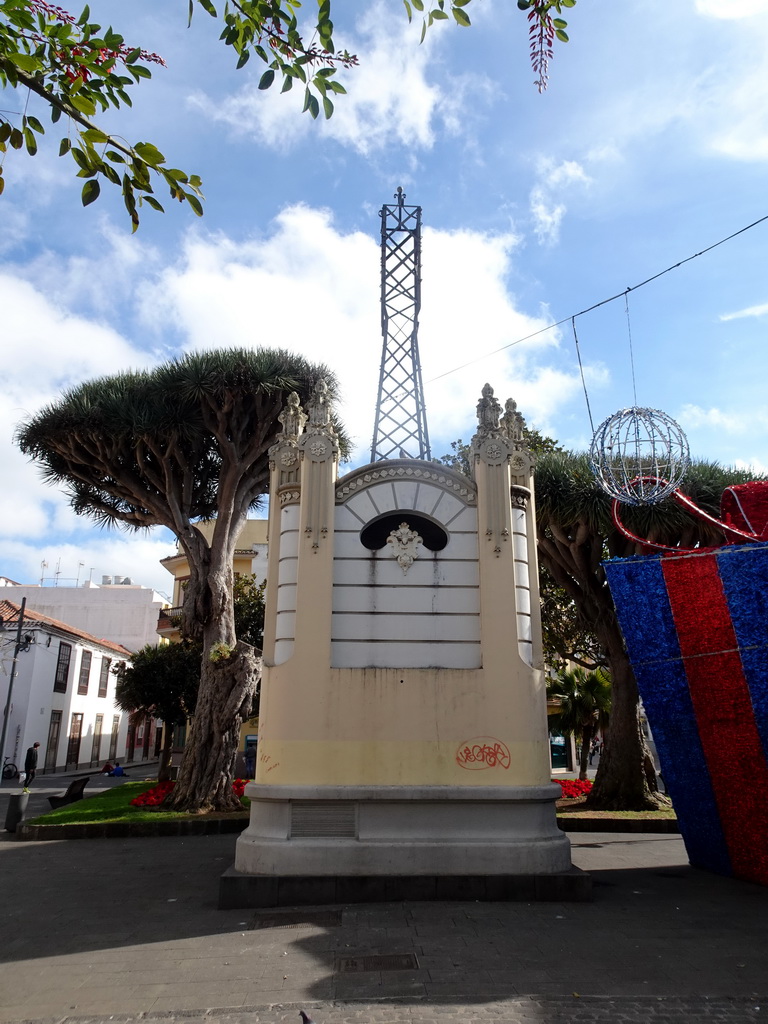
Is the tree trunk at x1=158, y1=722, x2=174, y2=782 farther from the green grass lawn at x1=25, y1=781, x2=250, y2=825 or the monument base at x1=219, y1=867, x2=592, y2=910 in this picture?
the monument base at x1=219, y1=867, x2=592, y2=910

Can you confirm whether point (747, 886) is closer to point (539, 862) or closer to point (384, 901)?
point (539, 862)

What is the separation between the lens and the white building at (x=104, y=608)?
5806 cm

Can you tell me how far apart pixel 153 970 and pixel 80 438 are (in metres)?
15.4

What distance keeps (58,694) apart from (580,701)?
28170 millimetres

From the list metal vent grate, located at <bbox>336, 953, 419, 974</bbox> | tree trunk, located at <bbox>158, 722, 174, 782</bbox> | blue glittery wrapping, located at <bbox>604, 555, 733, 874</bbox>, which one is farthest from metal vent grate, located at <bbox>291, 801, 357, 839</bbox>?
tree trunk, located at <bbox>158, 722, 174, 782</bbox>

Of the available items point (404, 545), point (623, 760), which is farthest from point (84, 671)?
point (404, 545)

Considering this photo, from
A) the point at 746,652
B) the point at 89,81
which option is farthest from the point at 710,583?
the point at 89,81

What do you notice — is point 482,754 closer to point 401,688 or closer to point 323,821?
point 401,688

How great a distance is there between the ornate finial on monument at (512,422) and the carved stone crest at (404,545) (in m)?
2.27

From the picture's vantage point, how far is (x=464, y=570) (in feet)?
36.5

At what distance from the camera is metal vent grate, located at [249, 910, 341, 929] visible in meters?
8.58

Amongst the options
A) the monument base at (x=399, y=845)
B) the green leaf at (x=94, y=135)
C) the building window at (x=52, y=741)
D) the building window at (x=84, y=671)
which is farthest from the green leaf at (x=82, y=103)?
the building window at (x=84, y=671)

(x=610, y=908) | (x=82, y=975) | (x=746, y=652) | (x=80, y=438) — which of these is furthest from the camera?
(x=80, y=438)

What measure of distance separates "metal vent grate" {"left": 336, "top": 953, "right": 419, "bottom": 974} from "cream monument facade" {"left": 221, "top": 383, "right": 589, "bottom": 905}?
2250 millimetres
